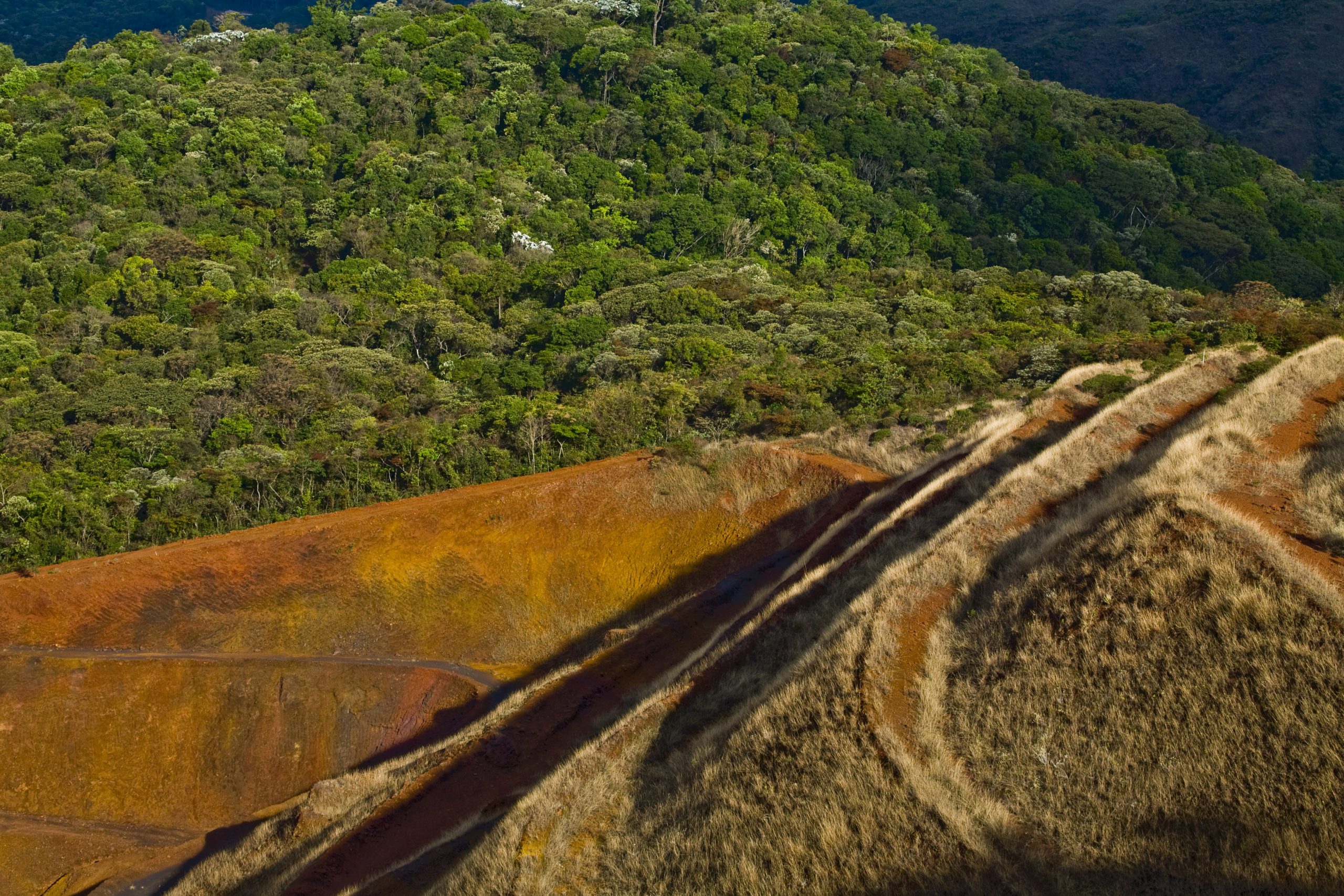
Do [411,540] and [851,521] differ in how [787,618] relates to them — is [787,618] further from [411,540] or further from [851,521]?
[411,540]

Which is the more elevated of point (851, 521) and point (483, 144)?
point (851, 521)

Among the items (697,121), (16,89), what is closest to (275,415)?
(697,121)

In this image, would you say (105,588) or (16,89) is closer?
(105,588)

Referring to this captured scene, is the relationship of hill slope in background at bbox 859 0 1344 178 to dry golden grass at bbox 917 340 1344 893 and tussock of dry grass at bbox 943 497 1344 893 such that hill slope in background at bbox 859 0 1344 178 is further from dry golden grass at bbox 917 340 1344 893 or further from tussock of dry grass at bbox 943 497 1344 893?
tussock of dry grass at bbox 943 497 1344 893

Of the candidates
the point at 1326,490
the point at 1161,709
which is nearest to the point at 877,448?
the point at 1326,490

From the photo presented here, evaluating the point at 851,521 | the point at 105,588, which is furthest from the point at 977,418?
the point at 105,588

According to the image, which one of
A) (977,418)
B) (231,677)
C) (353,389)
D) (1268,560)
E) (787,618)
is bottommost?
(353,389)

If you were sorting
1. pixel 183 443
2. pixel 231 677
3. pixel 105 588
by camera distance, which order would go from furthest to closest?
pixel 183 443, pixel 105 588, pixel 231 677

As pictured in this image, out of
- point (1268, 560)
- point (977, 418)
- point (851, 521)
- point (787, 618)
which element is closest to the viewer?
point (1268, 560)
